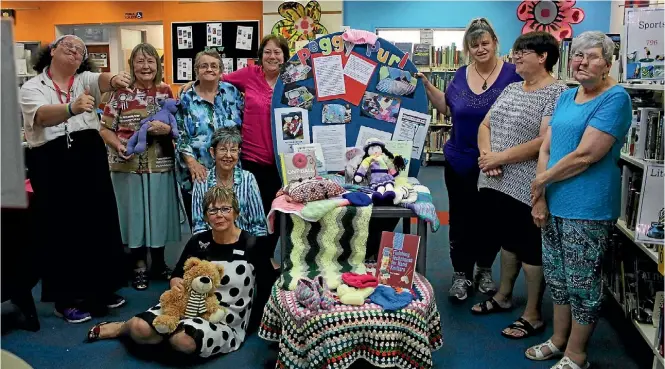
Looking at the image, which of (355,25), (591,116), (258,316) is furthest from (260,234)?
(355,25)

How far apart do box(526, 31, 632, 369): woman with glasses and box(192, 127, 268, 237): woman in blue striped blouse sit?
1.37 meters

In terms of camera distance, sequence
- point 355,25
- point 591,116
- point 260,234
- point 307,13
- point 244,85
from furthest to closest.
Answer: point 355,25 → point 307,13 → point 244,85 → point 260,234 → point 591,116

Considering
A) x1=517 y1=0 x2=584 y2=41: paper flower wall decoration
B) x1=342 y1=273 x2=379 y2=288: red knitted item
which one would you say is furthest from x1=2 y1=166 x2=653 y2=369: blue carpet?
x1=517 y1=0 x2=584 y2=41: paper flower wall decoration

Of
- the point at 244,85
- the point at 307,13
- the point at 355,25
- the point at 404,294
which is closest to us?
the point at 404,294

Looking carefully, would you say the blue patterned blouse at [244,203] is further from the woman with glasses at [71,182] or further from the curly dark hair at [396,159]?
the curly dark hair at [396,159]

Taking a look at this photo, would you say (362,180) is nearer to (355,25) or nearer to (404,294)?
(404,294)

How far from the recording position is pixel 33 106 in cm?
283

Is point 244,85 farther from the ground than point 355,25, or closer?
closer

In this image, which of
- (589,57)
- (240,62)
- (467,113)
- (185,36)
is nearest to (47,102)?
(467,113)

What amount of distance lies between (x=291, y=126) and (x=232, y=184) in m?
0.43

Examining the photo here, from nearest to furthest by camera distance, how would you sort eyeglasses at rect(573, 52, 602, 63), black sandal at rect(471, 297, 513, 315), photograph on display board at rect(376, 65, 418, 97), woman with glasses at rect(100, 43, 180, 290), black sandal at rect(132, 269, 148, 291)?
eyeglasses at rect(573, 52, 602, 63), photograph on display board at rect(376, 65, 418, 97), black sandal at rect(471, 297, 513, 315), woman with glasses at rect(100, 43, 180, 290), black sandal at rect(132, 269, 148, 291)

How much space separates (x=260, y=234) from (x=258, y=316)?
1.39 ft

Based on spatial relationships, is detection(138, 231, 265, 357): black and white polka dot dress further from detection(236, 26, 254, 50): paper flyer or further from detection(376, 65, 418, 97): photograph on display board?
detection(236, 26, 254, 50): paper flyer

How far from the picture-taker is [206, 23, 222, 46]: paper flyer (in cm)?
915
